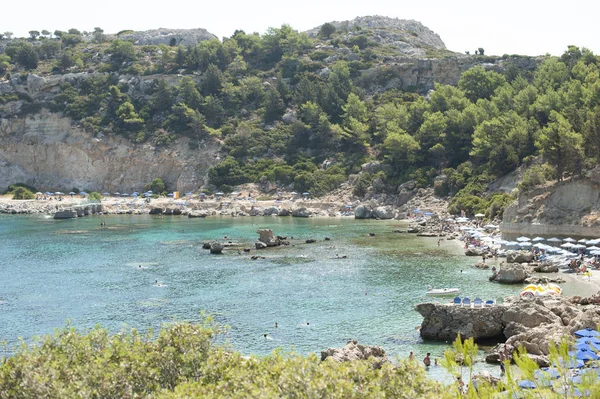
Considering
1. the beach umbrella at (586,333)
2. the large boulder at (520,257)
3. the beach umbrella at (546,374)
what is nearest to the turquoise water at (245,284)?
the large boulder at (520,257)

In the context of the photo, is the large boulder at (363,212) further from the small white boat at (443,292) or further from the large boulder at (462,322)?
the large boulder at (462,322)

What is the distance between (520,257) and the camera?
6331 cm

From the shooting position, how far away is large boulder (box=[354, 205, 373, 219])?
110m

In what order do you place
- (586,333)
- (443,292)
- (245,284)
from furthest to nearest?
(245,284), (443,292), (586,333)

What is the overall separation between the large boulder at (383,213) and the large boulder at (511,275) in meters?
53.5

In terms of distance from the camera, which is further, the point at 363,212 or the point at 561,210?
the point at 363,212

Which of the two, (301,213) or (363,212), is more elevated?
(363,212)

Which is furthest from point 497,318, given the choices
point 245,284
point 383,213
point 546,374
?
point 383,213

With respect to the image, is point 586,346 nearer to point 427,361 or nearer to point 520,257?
point 427,361

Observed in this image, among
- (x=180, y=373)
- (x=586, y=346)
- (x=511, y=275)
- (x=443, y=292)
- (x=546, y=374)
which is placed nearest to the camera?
(x=546, y=374)

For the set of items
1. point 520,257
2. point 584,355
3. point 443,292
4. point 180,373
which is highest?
point 180,373

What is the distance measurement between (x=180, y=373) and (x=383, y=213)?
8640 cm

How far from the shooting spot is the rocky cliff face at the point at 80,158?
5617 inches

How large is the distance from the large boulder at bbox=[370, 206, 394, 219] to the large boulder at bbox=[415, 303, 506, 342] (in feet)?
225
